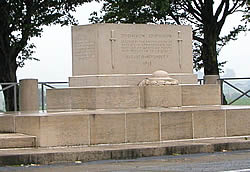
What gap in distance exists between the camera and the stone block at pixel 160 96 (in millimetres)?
18391

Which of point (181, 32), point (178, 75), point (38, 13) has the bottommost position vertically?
point (178, 75)

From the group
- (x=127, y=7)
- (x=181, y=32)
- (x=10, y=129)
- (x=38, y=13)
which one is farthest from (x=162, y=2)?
(x=10, y=129)

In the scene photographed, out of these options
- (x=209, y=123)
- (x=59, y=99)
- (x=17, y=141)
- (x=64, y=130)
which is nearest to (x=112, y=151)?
(x=64, y=130)

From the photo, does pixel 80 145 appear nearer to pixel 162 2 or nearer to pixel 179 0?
pixel 162 2

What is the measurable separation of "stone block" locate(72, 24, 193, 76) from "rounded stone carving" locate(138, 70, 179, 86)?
0.74 meters

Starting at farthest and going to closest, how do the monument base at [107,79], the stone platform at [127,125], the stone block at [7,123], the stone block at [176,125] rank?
the monument base at [107,79] → the stone block at [7,123] → the stone block at [176,125] → the stone platform at [127,125]

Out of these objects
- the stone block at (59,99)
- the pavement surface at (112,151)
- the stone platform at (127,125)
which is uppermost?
the stone block at (59,99)

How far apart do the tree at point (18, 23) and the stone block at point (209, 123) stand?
656 inches

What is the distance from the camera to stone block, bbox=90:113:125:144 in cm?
1537

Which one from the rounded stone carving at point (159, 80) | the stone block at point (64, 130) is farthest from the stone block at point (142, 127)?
the rounded stone carving at point (159, 80)

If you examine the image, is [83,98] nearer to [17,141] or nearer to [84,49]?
[84,49]

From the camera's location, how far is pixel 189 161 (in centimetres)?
1353

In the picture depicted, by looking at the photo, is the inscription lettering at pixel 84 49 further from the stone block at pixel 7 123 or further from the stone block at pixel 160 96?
the stone block at pixel 7 123

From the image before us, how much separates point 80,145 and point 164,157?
203 centimetres
